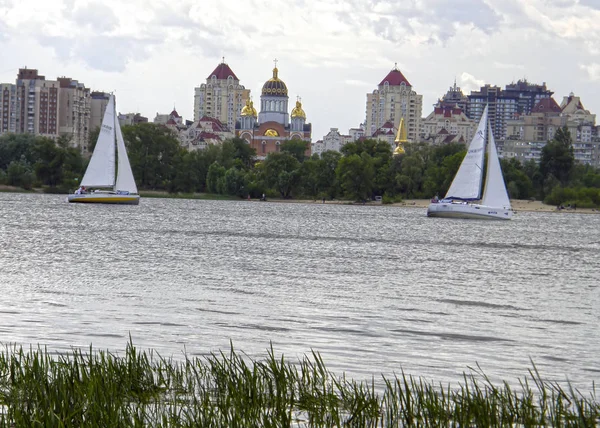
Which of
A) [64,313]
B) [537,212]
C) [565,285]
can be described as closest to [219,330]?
[64,313]

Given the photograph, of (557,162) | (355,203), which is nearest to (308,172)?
(355,203)

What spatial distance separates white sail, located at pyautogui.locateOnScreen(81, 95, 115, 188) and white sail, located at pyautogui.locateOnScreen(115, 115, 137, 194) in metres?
0.61

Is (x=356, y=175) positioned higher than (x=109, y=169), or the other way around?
(x=356, y=175)

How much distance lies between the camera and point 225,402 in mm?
10188

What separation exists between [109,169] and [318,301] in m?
64.4

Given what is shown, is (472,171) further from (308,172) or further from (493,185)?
(308,172)

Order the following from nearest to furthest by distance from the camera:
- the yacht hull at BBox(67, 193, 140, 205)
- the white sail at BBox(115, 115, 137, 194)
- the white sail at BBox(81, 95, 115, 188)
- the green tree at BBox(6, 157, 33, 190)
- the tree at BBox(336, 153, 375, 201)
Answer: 1. the white sail at BBox(81, 95, 115, 188)
2. the white sail at BBox(115, 115, 137, 194)
3. the yacht hull at BBox(67, 193, 140, 205)
4. the green tree at BBox(6, 157, 33, 190)
5. the tree at BBox(336, 153, 375, 201)

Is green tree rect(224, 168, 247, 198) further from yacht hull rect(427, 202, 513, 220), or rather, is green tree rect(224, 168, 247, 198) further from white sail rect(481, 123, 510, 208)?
white sail rect(481, 123, 510, 208)

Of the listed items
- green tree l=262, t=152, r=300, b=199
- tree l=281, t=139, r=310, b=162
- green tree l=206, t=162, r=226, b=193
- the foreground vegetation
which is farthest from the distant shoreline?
the foreground vegetation

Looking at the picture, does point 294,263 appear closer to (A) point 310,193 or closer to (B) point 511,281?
(B) point 511,281

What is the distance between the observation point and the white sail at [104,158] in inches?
3324

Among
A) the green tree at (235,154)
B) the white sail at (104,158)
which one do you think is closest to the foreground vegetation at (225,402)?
the white sail at (104,158)

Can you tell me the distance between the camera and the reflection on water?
1544 cm

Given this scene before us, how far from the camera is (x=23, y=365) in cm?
1148
